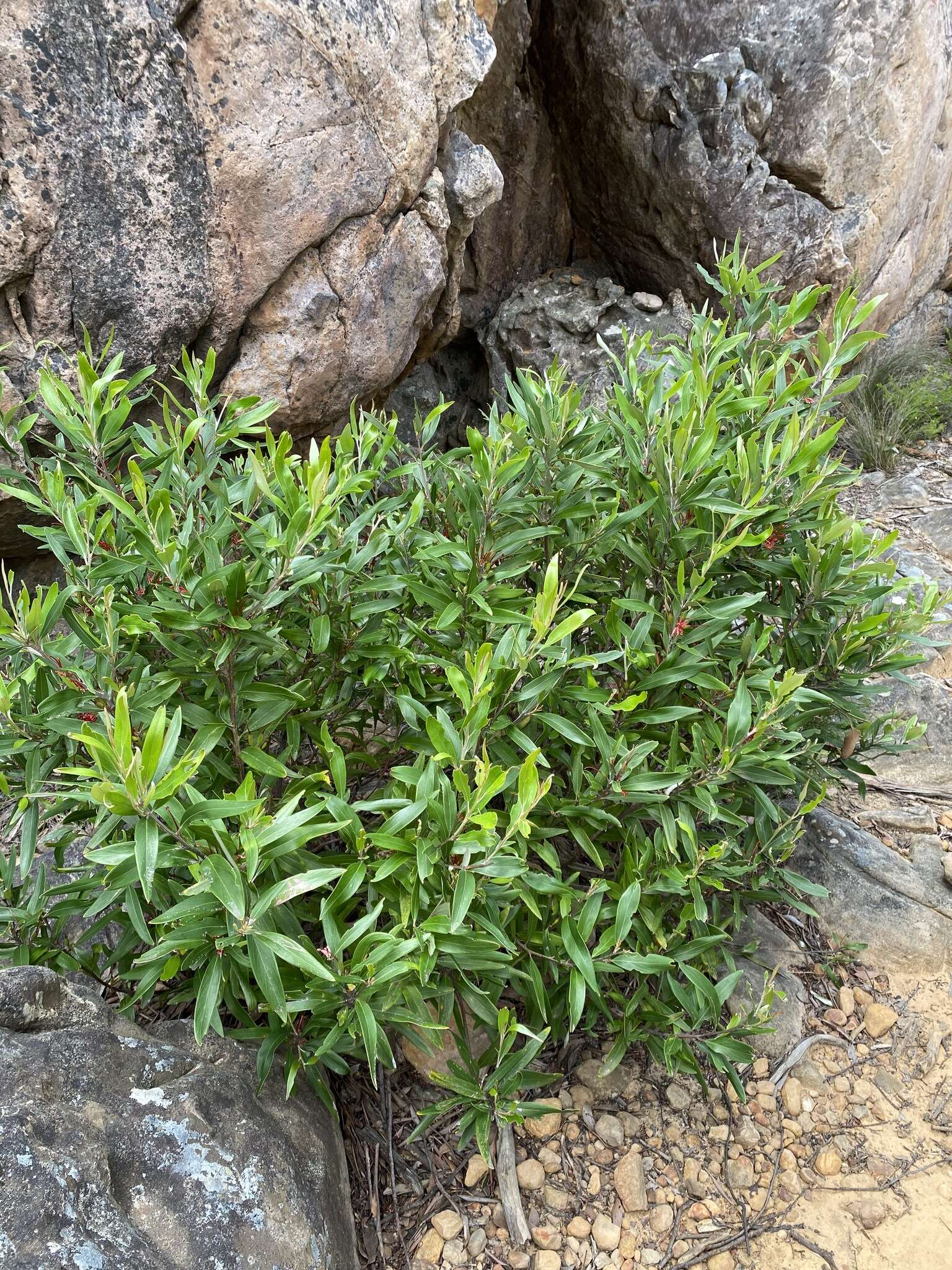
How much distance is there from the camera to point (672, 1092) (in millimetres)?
2359

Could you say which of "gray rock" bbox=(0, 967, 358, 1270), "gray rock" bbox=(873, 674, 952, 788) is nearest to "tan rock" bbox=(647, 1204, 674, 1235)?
"gray rock" bbox=(0, 967, 358, 1270)

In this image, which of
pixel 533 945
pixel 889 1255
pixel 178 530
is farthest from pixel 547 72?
pixel 889 1255

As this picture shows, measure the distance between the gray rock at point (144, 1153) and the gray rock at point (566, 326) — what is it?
445 cm

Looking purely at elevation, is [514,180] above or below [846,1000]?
above

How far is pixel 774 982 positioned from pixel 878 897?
0.56 meters

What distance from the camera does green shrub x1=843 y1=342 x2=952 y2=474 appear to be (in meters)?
5.47

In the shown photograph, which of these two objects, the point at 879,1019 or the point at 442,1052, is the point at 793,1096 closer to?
the point at 879,1019

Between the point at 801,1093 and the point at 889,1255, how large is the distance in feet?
1.34

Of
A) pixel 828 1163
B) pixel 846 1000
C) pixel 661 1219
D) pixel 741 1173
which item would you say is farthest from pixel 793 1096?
pixel 661 1219

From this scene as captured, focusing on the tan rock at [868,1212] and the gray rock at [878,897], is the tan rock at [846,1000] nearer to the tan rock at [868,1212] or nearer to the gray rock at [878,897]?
the gray rock at [878,897]

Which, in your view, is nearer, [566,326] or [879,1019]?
[879,1019]

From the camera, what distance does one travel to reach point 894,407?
5.66m

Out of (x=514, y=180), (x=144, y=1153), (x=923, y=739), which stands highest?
(x=514, y=180)

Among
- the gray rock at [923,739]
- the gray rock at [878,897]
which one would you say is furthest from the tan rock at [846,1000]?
the gray rock at [923,739]
